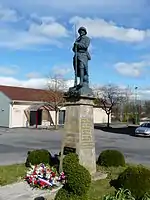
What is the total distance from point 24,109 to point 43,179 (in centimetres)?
3545

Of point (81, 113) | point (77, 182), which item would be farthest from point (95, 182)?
point (77, 182)

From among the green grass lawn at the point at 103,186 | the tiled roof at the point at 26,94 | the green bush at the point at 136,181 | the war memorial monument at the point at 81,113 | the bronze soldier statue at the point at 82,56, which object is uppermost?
the tiled roof at the point at 26,94

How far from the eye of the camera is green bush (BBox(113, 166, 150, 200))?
27.5 feet

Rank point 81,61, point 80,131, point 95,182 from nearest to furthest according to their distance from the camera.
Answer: point 95,182 → point 80,131 → point 81,61

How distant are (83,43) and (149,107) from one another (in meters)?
85.4

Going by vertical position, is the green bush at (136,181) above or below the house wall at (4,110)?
below

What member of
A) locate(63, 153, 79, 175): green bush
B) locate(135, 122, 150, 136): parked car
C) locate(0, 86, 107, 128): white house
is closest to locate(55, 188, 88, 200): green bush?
locate(63, 153, 79, 175): green bush

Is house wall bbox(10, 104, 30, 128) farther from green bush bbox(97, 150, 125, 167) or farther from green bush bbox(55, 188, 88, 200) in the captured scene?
green bush bbox(55, 188, 88, 200)

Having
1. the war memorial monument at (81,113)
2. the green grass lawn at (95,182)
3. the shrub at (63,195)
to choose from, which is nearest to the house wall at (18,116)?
the green grass lawn at (95,182)

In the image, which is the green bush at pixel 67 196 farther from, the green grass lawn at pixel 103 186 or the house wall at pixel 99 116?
the house wall at pixel 99 116

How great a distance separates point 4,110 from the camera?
43.3m

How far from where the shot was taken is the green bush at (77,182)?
18.8 feet

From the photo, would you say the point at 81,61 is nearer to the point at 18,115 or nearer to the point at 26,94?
the point at 18,115

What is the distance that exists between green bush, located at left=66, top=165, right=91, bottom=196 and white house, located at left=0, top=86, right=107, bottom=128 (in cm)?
3736
